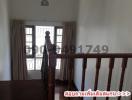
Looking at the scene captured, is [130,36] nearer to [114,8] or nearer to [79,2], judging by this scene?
[114,8]

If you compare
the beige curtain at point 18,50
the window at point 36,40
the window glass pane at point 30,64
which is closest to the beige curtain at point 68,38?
the window at point 36,40

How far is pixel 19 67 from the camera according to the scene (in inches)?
260

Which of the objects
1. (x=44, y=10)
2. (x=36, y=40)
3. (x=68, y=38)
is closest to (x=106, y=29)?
(x=68, y=38)

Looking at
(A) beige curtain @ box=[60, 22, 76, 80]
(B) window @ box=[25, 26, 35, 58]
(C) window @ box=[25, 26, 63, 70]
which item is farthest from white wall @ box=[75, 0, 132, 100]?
(B) window @ box=[25, 26, 35, 58]

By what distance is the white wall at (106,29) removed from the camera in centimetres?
310

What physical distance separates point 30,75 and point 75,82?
1.56 m

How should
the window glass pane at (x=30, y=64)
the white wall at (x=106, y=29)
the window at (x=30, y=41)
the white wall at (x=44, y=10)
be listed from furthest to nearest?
the window glass pane at (x=30, y=64) < the window at (x=30, y=41) < the white wall at (x=44, y=10) < the white wall at (x=106, y=29)

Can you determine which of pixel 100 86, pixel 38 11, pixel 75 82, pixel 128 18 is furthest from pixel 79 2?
pixel 128 18

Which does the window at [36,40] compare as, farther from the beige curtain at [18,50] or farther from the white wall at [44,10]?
the white wall at [44,10]

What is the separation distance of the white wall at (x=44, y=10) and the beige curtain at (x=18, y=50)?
316 millimetres

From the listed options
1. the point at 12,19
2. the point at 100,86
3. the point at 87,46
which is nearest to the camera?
the point at 100,86

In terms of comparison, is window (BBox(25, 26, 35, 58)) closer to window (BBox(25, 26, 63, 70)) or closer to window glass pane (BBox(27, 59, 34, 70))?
window (BBox(25, 26, 63, 70))

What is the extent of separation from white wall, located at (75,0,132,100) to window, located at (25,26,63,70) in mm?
781

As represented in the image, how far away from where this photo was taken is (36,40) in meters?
6.64
